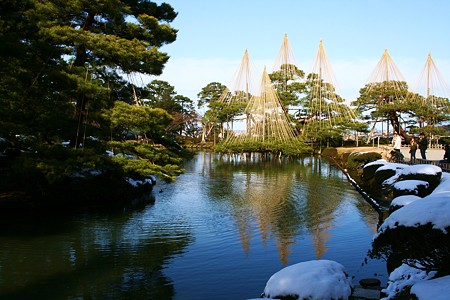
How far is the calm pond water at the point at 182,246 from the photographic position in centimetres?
656

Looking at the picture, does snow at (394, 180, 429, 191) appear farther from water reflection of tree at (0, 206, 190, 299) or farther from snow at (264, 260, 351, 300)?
water reflection of tree at (0, 206, 190, 299)

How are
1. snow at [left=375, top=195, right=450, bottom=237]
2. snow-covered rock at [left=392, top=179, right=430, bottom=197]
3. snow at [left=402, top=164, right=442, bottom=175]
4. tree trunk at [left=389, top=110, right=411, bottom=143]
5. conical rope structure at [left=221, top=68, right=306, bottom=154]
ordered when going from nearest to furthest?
snow at [left=375, top=195, right=450, bottom=237]
snow-covered rock at [left=392, top=179, right=430, bottom=197]
snow at [left=402, top=164, right=442, bottom=175]
tree trunk at [left=389, top=110, right=411, bottom=143]
conical rope structure at [left=221, top=68, right=306, bottom=154]

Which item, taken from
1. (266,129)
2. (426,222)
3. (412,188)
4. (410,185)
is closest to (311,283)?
(426,222)

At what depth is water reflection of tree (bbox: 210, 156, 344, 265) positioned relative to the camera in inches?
388

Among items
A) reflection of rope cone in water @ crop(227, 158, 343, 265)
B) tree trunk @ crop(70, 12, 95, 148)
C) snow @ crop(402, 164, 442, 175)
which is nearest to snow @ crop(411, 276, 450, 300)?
reflection of rope cone in water @ crop(227, 158, 343, 265)

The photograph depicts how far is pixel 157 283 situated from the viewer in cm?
667

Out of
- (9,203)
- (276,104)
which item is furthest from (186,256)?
(276,104)

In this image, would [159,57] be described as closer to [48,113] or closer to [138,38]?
[138,38]

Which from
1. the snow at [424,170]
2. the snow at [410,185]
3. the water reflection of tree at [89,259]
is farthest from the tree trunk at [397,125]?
the water reflection of tree at [89,259]

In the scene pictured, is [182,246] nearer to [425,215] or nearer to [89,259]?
[89,259]

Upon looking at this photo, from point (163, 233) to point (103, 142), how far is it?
171 inches

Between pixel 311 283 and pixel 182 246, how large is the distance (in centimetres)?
425

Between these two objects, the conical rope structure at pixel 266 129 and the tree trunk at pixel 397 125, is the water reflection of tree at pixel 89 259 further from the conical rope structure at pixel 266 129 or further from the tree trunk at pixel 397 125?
the tree trunk at pixel 397 125

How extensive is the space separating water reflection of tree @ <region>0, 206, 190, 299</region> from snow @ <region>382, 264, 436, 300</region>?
10.7 feet
